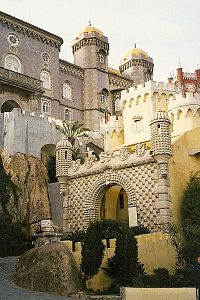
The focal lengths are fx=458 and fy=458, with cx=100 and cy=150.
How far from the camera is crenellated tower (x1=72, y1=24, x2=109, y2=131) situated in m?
52.8

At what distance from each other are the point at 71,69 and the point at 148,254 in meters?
35.2

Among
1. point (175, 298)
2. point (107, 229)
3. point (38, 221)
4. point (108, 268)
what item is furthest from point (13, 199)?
point (175, 298)

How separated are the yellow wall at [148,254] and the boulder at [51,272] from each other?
1089 mm

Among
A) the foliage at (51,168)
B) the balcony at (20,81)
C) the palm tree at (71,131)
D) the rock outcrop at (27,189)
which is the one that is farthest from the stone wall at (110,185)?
the balcony at (20,81)

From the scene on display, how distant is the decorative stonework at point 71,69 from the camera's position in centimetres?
5166

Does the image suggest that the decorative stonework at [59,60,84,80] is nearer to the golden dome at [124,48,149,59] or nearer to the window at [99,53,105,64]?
the window at [99,53,105,64]

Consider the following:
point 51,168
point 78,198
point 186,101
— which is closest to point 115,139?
point 186,101

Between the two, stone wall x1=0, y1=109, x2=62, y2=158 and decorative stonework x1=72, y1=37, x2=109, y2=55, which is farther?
decorative stonework x1=72, y1=37, x2=109, y2=55

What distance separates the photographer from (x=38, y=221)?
29469mm

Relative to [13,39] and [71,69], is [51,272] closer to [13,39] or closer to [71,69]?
[13,39]

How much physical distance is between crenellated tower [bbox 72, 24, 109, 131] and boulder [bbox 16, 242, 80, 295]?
34.0 m

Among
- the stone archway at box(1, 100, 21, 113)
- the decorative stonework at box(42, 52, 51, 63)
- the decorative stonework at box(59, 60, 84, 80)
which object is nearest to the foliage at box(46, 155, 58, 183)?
the stone archway at box(1, 100, 21, 113)

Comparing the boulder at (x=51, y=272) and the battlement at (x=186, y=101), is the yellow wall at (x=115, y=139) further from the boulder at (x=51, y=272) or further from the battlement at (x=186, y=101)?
the boulder at (x=51, y=272)

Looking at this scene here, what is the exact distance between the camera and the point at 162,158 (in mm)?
25688
